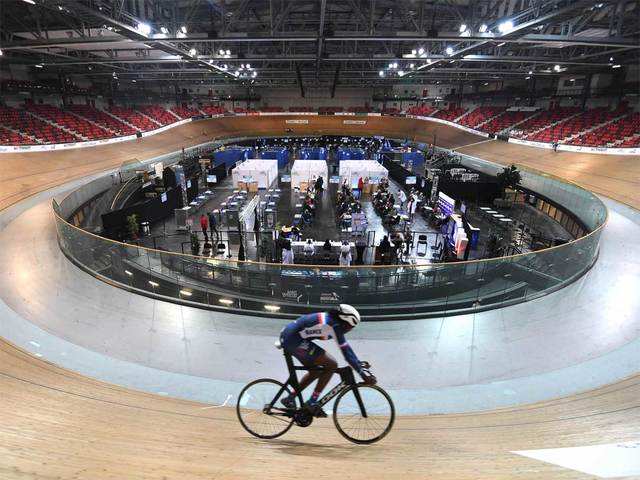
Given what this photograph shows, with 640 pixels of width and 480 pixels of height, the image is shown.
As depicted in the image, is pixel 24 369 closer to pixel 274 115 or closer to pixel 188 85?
pixel 274 115

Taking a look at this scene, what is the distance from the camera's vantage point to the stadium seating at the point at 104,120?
28102 mm

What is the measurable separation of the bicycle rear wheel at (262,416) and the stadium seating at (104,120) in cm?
2982

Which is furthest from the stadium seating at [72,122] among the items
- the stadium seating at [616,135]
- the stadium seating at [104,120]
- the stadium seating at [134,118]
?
the stadium seating at [616,135]

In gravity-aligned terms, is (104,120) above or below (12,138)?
above

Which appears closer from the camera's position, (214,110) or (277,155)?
→ (277,155)

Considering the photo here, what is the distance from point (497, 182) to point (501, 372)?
1464 centimetres

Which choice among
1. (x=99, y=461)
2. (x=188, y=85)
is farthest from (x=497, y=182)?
(x=188, y=85)

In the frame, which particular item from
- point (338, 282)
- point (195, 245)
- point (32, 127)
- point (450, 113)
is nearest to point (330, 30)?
point (195, 245)

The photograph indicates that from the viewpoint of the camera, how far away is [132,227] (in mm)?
12234

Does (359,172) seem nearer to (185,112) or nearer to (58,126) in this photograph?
(58,126)

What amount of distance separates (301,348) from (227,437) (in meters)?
1.33

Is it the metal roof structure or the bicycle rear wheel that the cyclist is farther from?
the metal roof structure

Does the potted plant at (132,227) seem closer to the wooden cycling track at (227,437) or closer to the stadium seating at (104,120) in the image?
the wooden cycling track at (227,437)

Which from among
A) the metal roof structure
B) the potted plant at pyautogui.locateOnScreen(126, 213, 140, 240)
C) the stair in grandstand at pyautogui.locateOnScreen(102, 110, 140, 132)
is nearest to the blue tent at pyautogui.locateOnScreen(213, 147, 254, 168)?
the metal roof structure
